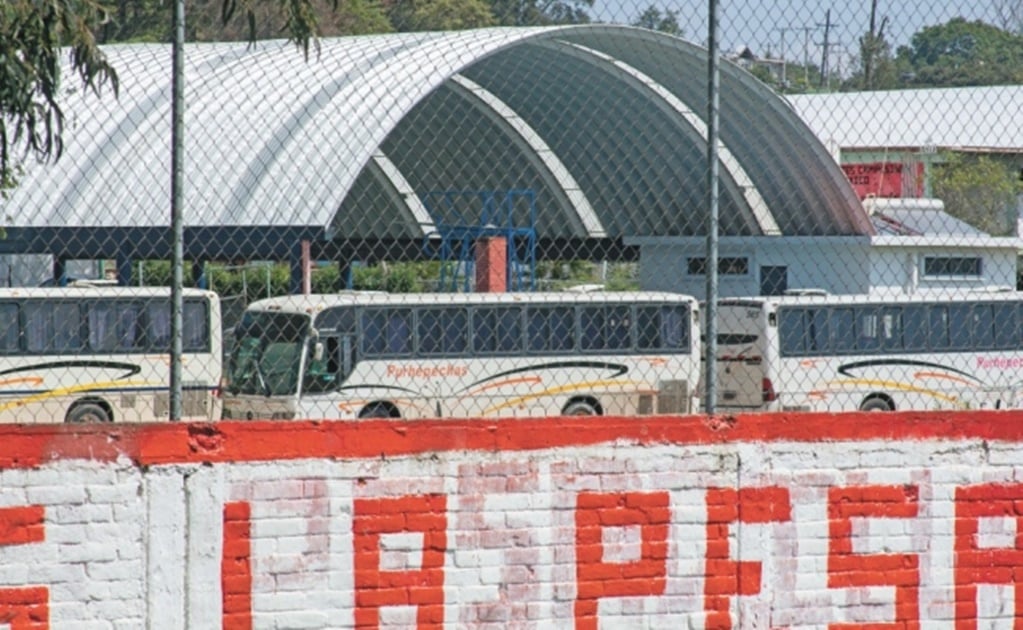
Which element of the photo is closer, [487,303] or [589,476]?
[589,476]

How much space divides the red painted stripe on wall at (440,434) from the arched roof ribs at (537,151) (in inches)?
1165

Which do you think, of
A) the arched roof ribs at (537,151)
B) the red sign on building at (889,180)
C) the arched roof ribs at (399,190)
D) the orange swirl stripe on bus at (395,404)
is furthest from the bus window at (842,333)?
the red sign on building at (889,180)

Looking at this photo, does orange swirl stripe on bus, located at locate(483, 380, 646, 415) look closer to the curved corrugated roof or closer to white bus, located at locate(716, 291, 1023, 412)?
white bus, located at locate(716, 291, 1023, 412)

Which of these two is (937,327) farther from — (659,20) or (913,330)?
(659,20)

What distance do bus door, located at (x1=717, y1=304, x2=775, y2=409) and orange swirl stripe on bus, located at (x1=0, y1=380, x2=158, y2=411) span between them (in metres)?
8.13

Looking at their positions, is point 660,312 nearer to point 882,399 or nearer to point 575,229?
point 882,399

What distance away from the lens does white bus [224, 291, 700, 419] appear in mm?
22141

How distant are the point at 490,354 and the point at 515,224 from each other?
54.6 ft

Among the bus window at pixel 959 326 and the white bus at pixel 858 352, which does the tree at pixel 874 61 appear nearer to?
Answer: the white bus at pixel 858 352

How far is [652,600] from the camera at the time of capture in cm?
738

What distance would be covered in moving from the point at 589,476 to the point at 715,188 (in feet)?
4.46

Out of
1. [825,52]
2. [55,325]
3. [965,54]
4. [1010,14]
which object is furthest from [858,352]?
[825,52]

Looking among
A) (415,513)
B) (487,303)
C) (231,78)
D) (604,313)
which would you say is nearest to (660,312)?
(604,313)

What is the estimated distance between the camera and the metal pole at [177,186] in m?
6.78
